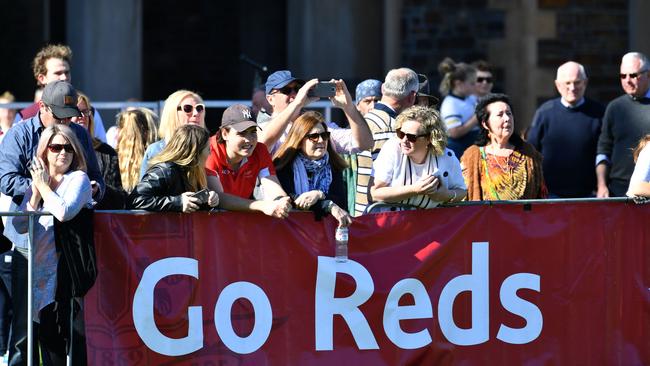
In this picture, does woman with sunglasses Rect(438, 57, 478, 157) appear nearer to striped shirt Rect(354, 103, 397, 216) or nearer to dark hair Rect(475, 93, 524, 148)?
dark hair Rect(475, 93, 524, 148)

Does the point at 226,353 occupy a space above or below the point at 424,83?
below

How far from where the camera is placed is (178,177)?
8133 millimetres

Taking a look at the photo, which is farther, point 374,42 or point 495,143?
point 374,42

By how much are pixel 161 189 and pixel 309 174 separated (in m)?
1.18

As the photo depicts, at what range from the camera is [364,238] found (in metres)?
8.37

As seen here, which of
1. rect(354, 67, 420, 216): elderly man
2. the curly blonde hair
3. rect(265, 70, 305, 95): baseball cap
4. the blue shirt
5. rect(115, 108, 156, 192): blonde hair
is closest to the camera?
the blue shirt

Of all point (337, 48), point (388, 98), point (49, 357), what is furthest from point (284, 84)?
point (337, 48)

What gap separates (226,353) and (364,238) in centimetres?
105

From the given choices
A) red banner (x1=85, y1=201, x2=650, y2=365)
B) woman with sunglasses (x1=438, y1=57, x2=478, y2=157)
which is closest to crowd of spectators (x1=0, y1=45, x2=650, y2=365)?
red banner (x1=85, y1=201, x2=650, y2=365)

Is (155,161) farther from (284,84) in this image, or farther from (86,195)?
(284,84)

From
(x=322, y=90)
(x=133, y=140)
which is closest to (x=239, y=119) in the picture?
(x=322, y=90)

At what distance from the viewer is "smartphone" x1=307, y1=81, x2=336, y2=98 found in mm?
8867

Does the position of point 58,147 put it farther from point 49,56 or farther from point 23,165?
point 49,56

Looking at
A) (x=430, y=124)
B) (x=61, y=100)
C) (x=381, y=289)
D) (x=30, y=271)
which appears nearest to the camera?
(x=30, y=271)
